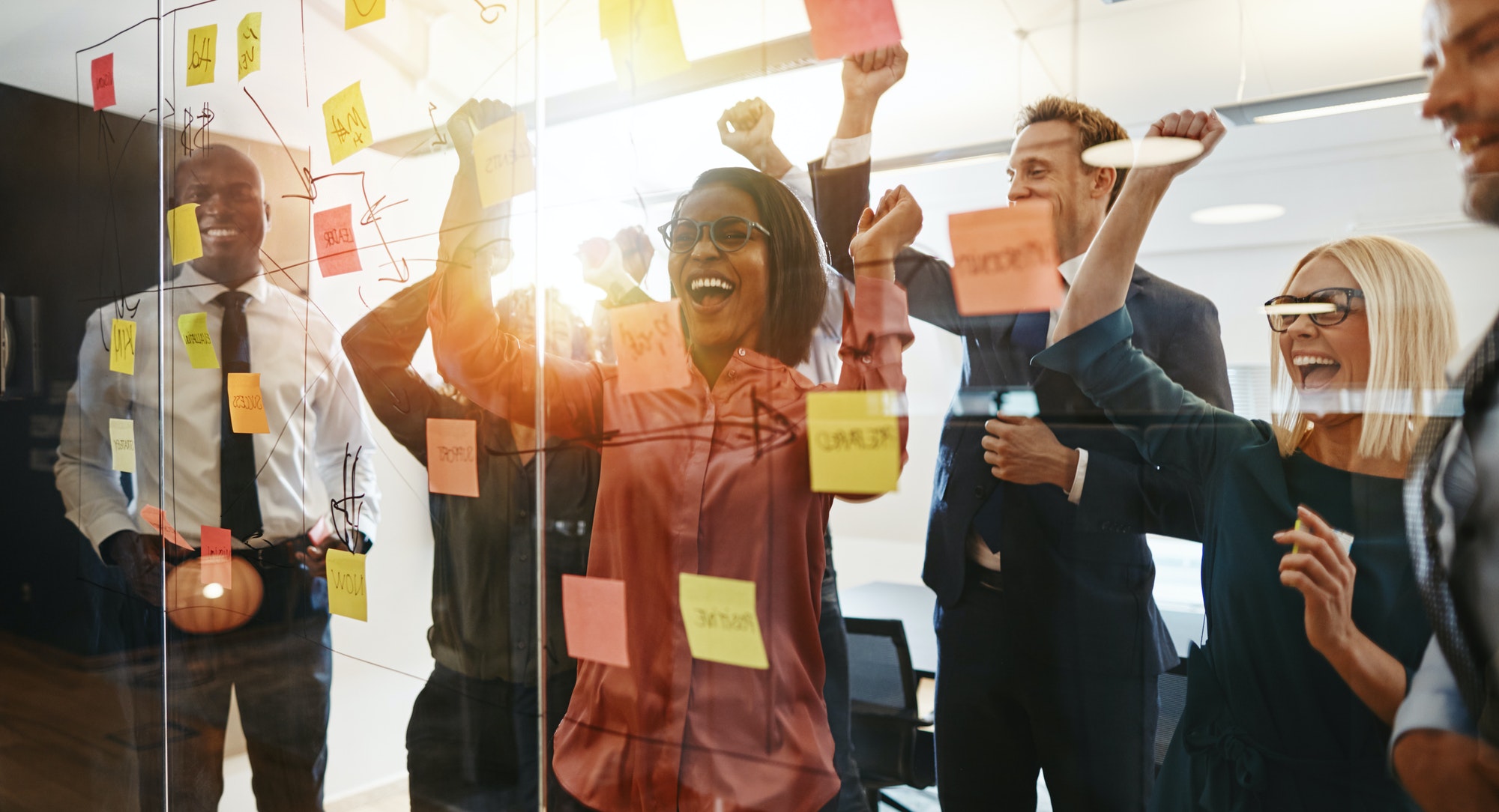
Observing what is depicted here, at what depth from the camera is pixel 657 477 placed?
114cm

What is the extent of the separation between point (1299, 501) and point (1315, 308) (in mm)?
174

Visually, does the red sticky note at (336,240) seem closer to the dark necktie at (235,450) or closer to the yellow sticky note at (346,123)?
the yellow sticky note at (346,123)

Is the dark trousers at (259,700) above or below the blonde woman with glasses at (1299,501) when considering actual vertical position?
below

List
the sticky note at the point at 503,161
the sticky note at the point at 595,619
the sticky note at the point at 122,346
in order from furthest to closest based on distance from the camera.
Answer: the sticky note at the point at 122,346 < the sticky note at the point at 503,161 < the sticky note at the point at 595,619

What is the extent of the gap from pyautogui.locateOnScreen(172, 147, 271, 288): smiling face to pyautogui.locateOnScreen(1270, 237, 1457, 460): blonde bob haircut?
1.65 meters

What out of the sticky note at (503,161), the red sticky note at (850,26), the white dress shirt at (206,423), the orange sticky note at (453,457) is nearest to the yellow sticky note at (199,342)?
the white dress shirt at (206,423)

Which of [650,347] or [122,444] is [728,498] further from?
[122,444]

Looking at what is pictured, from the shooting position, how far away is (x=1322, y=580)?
2.53 feet

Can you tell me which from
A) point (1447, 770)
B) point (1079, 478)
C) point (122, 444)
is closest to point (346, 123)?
point (122, 444)

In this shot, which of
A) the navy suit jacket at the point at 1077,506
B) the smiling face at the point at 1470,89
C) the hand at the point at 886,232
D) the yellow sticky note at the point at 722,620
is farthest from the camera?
the yellow sticky note at the point at 722,620

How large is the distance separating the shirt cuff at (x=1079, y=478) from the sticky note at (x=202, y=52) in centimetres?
169

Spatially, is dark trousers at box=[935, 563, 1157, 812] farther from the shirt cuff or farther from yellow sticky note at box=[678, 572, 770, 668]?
yellow sticky note at box=[678, 572, 770, 668]

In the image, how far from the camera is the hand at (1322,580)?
76 centimetres

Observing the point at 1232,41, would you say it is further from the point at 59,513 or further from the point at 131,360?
the point at 59,513
